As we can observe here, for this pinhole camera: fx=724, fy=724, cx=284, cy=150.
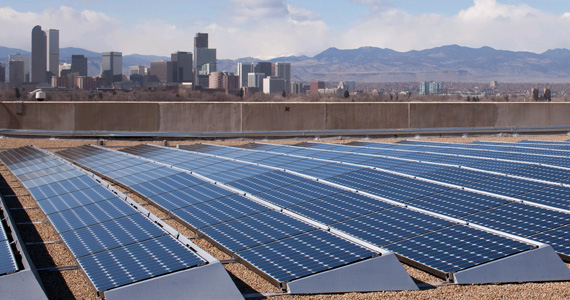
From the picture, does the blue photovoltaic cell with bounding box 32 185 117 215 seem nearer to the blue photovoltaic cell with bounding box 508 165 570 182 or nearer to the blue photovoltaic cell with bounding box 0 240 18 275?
the blue photovoltaic cell with bounding box 0 240 18 275

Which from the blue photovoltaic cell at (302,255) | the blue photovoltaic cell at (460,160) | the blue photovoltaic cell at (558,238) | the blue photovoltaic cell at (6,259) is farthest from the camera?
the blue photovoltaic cell at (460,160)

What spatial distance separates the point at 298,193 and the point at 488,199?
3764 mm

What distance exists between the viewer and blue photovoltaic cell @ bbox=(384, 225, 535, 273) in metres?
10.4

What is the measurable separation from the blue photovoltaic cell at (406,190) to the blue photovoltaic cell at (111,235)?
4.90 meters

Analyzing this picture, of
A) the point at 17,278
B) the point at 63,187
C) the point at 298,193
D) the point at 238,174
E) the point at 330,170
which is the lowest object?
the point at 17,278

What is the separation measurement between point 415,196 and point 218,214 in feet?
12.7

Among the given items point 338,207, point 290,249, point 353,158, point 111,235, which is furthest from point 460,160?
point 111,235

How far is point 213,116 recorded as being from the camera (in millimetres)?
31547

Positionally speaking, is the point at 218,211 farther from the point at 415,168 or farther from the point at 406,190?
the point at 415,168

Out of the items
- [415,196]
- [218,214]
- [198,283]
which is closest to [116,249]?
[198,283]

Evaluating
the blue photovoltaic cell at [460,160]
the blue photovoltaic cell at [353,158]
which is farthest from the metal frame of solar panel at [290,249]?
the blue photovoltaic cell at [460,160]

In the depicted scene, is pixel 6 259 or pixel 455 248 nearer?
pixel 6 259

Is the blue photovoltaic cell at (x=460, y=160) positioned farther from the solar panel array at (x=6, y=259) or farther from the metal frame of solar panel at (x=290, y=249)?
the solar panel array at (x=6, y=259)

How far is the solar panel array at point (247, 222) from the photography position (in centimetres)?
1023
